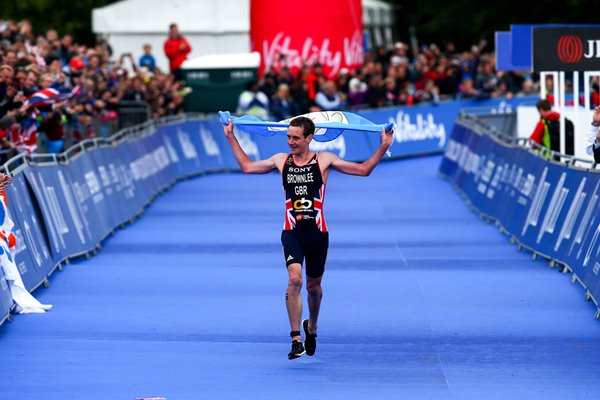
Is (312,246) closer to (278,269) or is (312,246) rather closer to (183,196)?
(278,269)

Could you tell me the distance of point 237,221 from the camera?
2670 cm

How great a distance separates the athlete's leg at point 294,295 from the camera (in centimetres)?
1280

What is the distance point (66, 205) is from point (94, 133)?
30.5 feet

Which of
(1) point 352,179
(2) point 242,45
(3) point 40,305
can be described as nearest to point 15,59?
(3) point 40,305

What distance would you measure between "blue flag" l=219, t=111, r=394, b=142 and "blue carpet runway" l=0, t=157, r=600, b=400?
1963mm

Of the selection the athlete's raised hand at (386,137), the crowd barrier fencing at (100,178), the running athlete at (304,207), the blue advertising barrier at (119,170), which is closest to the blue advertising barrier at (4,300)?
the crowd barrier fencing at (100,178)

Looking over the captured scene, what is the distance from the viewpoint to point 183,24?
153 ft

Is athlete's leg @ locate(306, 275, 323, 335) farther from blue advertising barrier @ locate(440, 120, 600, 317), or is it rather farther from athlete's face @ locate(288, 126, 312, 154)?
blue advertising barrier @ locate(440, 120, 600, 317)

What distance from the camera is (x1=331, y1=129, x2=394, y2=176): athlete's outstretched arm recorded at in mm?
12727

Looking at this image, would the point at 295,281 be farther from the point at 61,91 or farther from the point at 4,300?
the point at 61,91

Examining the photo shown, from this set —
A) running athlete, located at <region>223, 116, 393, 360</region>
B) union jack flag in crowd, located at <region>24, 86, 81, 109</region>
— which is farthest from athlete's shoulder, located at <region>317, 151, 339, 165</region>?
union jack flag in crowd, located at <region>24, 86, 81, 109</region>

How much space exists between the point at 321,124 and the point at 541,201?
748 centimetres

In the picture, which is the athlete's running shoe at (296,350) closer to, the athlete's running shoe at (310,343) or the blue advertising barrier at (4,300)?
the athlete's running shoe at (310,343)

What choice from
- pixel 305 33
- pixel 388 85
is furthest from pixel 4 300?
pixel 305 33
